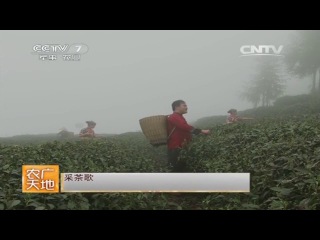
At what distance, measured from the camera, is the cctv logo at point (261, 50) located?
6445mm

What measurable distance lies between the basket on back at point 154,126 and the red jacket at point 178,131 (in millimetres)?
93

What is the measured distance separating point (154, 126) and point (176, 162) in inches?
28.2

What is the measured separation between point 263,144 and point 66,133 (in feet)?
11.0

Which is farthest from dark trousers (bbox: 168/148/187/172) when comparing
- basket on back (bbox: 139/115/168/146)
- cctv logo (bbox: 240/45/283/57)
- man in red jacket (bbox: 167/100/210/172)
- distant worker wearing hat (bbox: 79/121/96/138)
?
cctv logo (bbox: 240/45/283/57)

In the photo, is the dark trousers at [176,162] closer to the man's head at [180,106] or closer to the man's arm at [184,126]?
the man's arm at [184,126]

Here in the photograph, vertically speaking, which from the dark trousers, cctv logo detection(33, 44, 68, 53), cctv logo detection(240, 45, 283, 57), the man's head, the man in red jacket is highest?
cctv logo detection(33, 44, 68, 53)

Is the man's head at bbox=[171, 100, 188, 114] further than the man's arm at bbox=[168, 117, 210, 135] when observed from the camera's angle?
No

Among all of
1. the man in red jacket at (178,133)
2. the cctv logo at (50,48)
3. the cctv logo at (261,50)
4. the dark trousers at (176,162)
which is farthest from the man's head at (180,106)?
the cctv logo at (50,48)

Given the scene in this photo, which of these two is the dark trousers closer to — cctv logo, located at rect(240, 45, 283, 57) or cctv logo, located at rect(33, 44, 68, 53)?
Result: cctv logo, located at rect(240, 45, 283, 57)

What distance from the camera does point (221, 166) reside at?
639 cm

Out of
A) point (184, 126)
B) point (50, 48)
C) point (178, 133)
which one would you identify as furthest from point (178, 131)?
point (50, 48)

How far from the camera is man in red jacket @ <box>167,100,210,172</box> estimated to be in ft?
21.6

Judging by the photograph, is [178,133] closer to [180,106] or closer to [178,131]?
[178,131]

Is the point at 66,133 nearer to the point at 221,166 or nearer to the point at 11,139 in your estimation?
the point at 11,139
